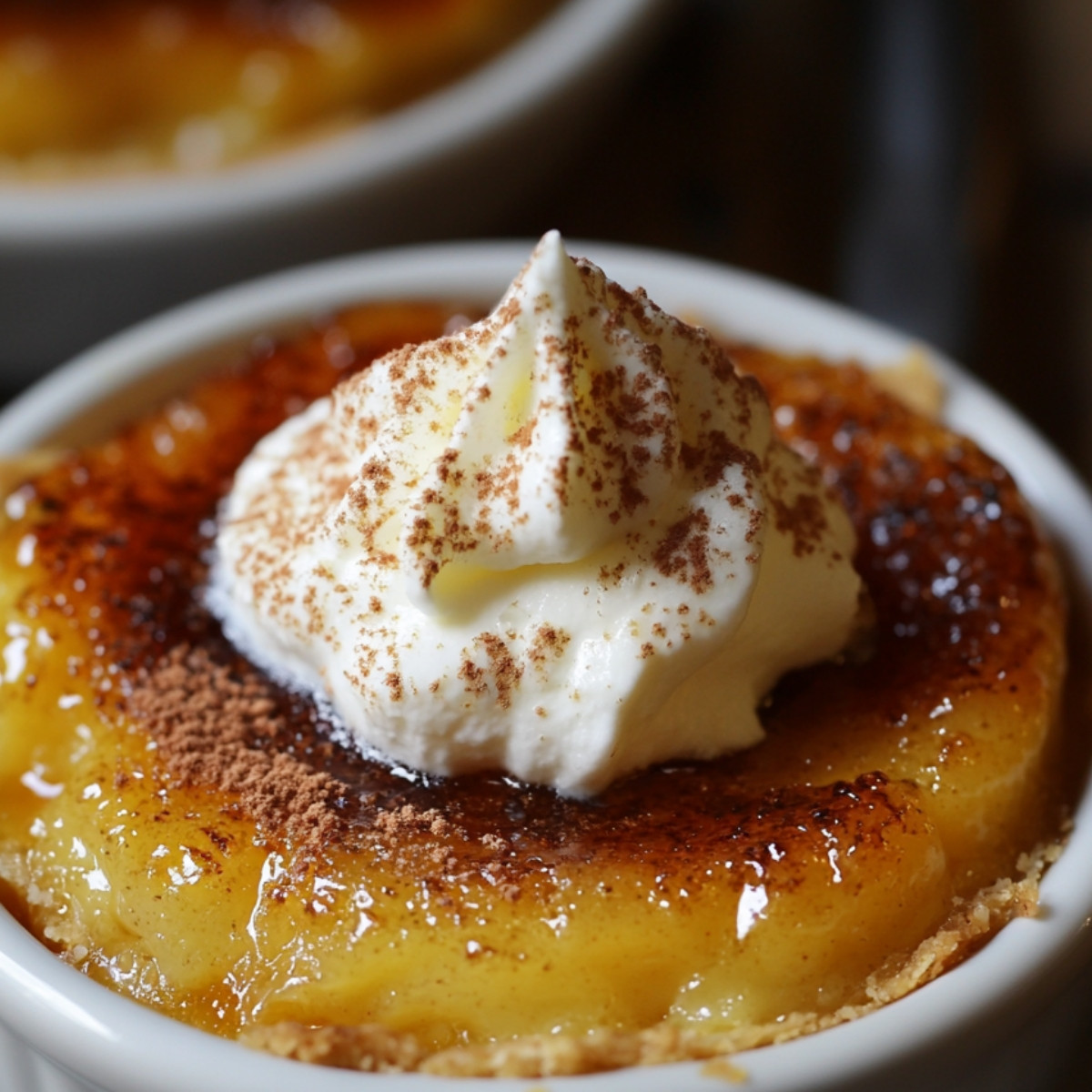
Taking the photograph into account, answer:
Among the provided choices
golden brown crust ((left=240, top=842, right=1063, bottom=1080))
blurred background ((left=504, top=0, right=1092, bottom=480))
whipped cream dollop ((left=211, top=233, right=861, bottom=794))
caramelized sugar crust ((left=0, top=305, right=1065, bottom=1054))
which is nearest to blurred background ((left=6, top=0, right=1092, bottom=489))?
blurred background ((left=504, top=0, right=1092, bottom=480))

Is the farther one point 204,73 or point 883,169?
point 883,169

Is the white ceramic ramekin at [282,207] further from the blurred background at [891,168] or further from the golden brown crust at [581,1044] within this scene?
the golden brown crust at [581,1044]

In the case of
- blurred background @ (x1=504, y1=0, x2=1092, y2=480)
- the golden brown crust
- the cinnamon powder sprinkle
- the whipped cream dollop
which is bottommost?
the golden brown crust

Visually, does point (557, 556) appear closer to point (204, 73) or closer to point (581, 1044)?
point (581, 1044)

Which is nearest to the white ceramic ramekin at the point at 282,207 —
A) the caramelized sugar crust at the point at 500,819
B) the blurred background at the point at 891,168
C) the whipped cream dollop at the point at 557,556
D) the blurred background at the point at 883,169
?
the blurred background at the point at 883,169

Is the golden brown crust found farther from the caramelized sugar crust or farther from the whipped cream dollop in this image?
the whipped cream dollop

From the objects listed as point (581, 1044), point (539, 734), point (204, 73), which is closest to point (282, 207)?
point (204, 73)

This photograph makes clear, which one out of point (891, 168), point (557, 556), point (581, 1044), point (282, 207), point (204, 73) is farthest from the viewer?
point (891, 168)
